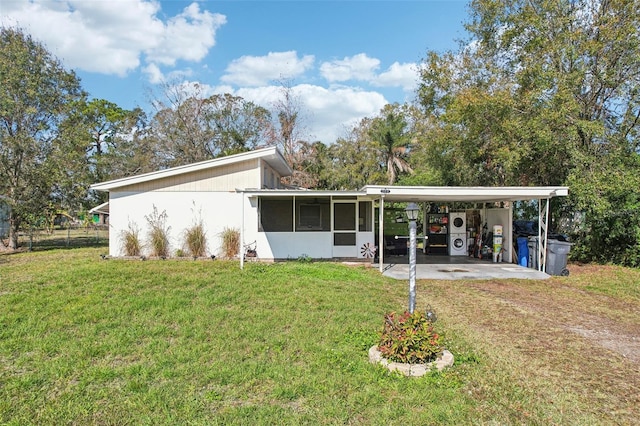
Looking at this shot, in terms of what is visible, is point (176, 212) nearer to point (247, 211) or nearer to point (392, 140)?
point (247, 211)

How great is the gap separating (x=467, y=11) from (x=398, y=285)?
11.0 m

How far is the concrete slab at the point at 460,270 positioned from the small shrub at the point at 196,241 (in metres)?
5.43

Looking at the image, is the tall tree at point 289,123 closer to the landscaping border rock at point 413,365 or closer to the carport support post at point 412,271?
the carport support post at point 412,271

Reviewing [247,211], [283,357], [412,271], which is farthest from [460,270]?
[283,357]

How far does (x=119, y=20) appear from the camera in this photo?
395 inches

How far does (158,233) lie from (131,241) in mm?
854

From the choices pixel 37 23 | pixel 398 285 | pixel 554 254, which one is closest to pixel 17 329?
pixel 398 285

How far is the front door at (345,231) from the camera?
1144 cm

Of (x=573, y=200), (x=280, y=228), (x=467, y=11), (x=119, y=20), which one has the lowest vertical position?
(x=280, y=228)

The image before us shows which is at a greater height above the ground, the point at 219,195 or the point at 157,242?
the point at 219,195

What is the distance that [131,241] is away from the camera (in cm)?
1144

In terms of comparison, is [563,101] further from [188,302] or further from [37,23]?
[37,23]

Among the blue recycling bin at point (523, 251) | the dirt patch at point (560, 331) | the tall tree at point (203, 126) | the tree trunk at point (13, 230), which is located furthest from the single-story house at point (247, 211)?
the tall tree at point (203, 126)

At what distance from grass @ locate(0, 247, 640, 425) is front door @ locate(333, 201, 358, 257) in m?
3.87
